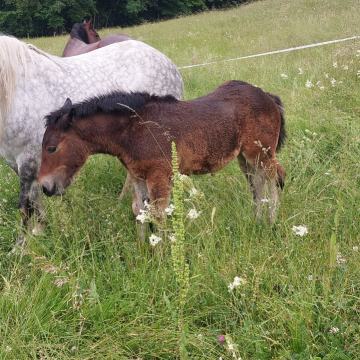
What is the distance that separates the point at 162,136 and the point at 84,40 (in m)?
5.02

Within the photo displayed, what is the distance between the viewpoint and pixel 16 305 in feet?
8.26

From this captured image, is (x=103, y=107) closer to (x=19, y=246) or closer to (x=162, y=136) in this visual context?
(x=162, y=136)

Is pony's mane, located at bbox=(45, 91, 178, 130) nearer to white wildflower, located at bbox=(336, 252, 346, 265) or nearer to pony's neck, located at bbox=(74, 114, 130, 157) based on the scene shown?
pony's neck, located at bbox=(74, 114, 130, 157)

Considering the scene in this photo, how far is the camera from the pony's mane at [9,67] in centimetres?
369

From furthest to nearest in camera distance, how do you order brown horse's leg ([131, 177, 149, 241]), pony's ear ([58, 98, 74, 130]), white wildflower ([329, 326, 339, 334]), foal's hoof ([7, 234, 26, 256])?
brown horse's leg ([131, 177, 149, 241])
foal's hoof ([7, 234, 26, 256])
pony's ear ([58, 98, 74, 130])
white wildflower ([329, 326, 339, 334])

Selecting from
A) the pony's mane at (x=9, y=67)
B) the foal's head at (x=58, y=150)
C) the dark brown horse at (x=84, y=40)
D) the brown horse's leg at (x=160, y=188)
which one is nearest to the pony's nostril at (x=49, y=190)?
the foal's head at (x=58, y=150)

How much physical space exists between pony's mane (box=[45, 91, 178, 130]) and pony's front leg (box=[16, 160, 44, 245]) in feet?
2.61

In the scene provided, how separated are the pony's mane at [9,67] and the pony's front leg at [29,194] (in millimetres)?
368

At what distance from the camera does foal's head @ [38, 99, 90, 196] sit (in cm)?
309

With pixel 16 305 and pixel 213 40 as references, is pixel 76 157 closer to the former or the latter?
pixel 16 305

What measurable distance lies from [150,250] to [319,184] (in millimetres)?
1578

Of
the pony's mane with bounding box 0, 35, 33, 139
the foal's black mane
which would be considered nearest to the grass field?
the pony's mane with bounding box 0, 35, 33, 139

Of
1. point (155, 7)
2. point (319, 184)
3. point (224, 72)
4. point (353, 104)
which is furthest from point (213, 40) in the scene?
point (155, 7)

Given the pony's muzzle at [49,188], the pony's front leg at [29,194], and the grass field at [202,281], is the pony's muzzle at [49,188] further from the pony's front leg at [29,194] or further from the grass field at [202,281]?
the pony's front leg at [29,194]
